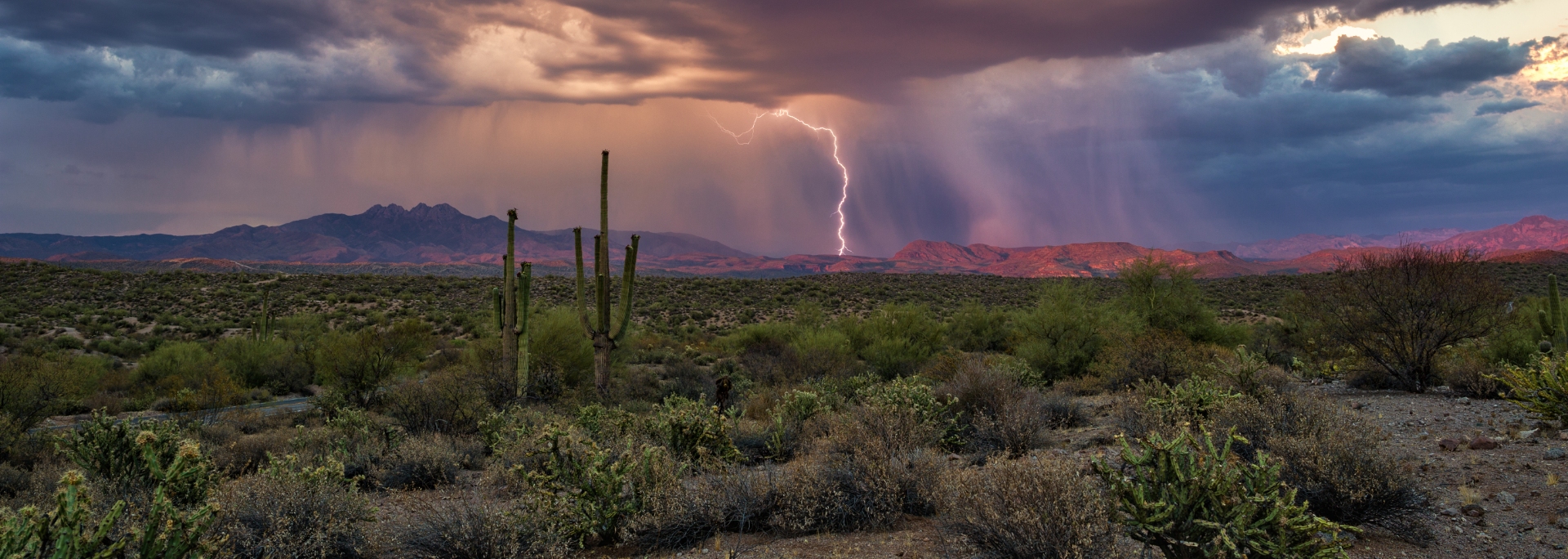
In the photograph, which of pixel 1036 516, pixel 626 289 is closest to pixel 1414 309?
pixel 1036 516

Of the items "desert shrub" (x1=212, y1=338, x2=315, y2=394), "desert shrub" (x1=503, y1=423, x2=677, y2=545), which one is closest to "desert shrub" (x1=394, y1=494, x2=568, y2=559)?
"desert shrub" (x1=503, y1=423, x2=677, y2=545)

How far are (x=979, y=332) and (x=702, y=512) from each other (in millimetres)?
24037

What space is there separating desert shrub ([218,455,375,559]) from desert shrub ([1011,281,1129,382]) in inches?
640

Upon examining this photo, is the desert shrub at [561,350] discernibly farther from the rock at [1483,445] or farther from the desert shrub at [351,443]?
the rock at [1483,445]

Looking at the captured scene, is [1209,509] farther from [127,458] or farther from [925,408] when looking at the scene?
[127,458]

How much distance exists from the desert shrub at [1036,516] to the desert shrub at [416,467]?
→ 22.6ft

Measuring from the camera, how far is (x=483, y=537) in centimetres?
605

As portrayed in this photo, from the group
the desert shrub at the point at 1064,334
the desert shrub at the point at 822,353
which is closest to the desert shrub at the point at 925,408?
the desert shrub at the point at 822,353

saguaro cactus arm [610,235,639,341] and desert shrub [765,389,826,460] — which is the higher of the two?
saguaro cactus arm [610,235,639,341]

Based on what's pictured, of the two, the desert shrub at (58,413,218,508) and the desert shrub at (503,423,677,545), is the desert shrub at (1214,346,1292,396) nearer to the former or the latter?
the desert shrub at (503,423,677,545)

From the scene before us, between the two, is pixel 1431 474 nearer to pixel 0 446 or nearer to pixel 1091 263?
pixel 0 446

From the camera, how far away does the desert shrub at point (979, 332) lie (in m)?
28.4

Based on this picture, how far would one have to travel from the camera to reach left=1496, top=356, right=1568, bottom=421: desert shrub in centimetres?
873

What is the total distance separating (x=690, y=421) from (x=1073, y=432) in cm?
614
